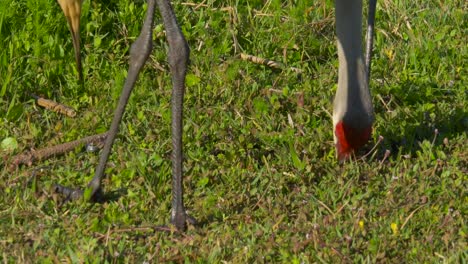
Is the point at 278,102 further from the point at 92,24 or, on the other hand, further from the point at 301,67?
the point at 92,24

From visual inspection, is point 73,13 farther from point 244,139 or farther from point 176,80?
point 244,139

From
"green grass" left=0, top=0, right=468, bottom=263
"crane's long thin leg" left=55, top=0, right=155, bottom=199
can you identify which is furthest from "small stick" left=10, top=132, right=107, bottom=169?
"crane's long thin leg" left=55, top=0, right=155, bottom=199

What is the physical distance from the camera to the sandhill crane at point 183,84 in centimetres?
476

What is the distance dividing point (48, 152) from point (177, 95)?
38.8 inches

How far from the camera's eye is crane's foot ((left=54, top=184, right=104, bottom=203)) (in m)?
5.03

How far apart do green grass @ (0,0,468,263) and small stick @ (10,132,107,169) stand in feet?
0.14

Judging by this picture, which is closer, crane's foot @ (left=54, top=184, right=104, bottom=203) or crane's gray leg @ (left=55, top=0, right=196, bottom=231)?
crane's gray leg @ (left=55, top=0, right=196, bottom=231)

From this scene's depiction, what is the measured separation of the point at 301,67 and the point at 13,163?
1811 mm

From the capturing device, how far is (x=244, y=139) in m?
5.53

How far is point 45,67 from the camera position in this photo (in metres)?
6.01

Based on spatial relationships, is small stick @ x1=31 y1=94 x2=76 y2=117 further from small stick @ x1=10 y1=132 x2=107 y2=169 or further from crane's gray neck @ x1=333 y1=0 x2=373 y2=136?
crane's gray neck @ x1=333 y1=0 x2=373 y2=136

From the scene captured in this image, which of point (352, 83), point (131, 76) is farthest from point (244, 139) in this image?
point (131, 76)

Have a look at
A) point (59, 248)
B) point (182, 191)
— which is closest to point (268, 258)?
point (182, 191)

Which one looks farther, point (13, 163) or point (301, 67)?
point (301, 67)
